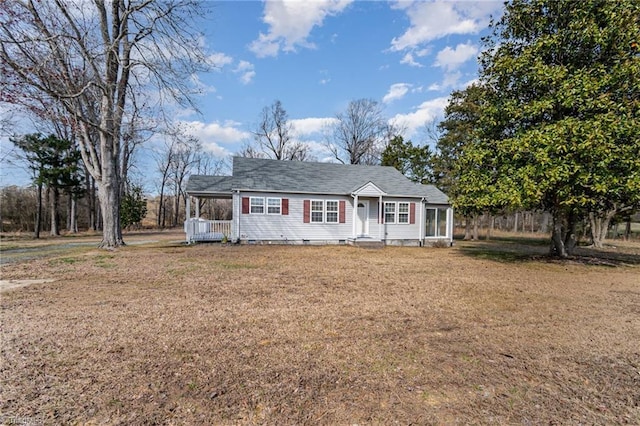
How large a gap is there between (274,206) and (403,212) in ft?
26.1

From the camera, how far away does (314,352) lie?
3.78 m

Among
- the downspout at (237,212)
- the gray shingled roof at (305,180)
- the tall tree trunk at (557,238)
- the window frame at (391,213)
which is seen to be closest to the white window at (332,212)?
the gray shingled roof at (305,180)

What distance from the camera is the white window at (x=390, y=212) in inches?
737

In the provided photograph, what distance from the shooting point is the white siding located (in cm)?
1655

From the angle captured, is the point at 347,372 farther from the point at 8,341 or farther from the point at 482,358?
the point at 8,341

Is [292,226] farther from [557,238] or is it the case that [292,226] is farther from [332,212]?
[557,238]

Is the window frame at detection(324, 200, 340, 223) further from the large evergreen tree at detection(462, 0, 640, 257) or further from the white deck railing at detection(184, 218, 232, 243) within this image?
the large evergreen tree at detection(462, 0, 640, 257)

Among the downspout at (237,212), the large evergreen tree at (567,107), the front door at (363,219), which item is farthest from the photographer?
the front door at (363,219)

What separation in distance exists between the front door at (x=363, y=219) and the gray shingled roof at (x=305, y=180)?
1.19 m

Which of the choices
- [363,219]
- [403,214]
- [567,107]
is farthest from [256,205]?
[567,107]

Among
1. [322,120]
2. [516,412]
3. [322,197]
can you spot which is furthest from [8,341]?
[322,120]

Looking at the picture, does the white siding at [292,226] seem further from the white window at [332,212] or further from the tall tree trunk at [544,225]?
the tall tree trunk at [544,225]

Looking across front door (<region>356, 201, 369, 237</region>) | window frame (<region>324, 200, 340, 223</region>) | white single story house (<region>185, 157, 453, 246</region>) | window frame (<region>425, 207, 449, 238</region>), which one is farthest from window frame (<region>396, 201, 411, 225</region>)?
window frame (<region>324, 200, 340, 223</region>)

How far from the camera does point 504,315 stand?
214 inches
